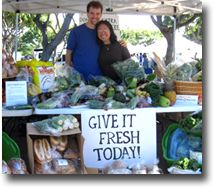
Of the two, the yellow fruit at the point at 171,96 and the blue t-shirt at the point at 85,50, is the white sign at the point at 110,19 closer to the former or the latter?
the blue t-shirt at the point at 85,50

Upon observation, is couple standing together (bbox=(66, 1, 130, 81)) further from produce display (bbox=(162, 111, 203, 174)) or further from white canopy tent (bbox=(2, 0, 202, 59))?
white canopy tent (bbox=(2, 0, 202, 59))

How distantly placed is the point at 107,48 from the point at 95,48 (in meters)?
0.15

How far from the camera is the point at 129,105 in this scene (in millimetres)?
3311

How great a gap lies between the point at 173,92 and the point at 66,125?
1028 millimetres

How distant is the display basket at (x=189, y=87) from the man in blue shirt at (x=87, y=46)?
94 cm

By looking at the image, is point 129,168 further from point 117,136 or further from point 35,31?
point 35,31

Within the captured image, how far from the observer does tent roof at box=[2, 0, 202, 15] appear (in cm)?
676

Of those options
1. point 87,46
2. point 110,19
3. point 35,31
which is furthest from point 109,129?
point 35,31

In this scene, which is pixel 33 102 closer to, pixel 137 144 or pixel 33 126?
pixel 33 126

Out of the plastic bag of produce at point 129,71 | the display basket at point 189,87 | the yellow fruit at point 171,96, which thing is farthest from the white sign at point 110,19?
the yellow fruit at point 171,96

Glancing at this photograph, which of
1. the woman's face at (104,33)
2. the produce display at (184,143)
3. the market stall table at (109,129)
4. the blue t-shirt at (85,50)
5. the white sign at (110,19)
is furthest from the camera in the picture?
the white sign at (110,19)

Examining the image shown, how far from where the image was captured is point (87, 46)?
4246 millimetres

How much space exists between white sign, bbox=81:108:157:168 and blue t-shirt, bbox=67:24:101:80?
0.99m

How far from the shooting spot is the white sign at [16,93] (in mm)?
3355
